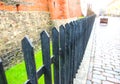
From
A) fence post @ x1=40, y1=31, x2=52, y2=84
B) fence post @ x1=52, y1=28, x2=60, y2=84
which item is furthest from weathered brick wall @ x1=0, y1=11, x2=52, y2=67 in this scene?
fence post @ x1=40, y1=31, x2=52, y2=84

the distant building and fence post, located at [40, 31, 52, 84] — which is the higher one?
the distant building

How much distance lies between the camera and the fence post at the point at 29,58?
92cm

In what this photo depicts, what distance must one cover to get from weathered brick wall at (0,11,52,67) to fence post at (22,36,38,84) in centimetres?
487

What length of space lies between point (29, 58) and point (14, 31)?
5.86 metres

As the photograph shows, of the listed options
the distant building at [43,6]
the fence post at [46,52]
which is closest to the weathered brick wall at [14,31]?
the distant building at [43,6]

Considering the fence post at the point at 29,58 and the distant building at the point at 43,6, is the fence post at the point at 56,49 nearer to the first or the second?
the fence post at the point at 29,58

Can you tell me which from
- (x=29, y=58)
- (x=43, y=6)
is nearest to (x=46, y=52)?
(x=29, y=58)

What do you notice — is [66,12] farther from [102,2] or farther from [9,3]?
[102,2]

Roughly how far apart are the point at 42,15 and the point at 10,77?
235 inches

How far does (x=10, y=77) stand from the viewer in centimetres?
489

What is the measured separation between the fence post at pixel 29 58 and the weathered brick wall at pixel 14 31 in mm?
4867

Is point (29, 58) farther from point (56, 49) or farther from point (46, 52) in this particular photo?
point (56, 49)

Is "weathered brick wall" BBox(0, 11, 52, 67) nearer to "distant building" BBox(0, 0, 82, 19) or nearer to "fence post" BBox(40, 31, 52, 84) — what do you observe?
"distant building" BBox(0, 0, 82, 19)

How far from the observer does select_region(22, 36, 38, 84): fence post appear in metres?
0.92
